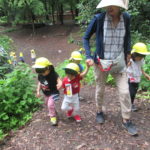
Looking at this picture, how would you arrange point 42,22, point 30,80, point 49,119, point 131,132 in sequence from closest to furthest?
point 131,132 < point 49,119 < point 30,80 < point 42,22

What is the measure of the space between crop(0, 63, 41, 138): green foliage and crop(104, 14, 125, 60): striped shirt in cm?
245

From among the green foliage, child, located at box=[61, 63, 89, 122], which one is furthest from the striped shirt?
the green foliage

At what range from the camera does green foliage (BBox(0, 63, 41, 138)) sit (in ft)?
14.3

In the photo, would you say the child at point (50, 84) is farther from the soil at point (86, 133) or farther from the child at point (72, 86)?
the soil at point (86, 133)

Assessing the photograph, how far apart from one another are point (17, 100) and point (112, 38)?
2.88m

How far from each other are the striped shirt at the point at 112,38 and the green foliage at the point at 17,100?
245cm

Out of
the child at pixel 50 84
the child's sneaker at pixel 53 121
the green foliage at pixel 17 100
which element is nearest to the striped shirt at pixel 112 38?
the child at pixel 50 84

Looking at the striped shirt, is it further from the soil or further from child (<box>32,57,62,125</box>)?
the soil

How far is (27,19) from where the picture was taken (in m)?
21.6

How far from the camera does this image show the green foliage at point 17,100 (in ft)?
14.3

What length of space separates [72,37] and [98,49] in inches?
611

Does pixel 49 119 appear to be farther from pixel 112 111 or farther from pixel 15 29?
pixel 15 29

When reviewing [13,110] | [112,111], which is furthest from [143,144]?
[13,110]

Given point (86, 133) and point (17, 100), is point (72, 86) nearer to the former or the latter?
point (86, 133)
